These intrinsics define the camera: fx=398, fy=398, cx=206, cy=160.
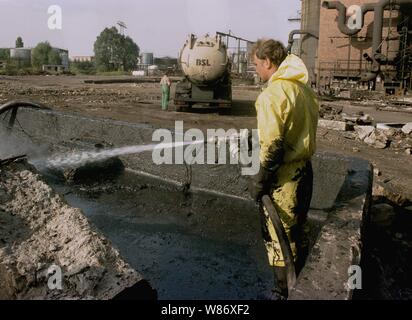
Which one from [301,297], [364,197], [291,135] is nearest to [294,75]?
[291,135]

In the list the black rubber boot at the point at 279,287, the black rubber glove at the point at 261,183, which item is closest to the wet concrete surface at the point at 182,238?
the black rubber boot at the point at 279,287

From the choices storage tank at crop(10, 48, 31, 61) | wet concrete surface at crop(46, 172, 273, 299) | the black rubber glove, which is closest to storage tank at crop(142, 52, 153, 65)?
storage tank at crop(10, 48, 31, 61)

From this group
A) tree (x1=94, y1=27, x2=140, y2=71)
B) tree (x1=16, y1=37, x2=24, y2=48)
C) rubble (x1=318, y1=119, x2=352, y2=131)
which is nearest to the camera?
rubble (x1=318, y1=119, x2=352, y2=131)

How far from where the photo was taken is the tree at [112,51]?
89.0 metres

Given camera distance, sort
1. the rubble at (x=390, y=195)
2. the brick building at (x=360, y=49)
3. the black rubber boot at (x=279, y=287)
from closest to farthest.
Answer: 1. the black rubber boot at (x=279, y=287)
2. the rubble at (x=390, y=195)
3. the brick building at (x=360, y=49)

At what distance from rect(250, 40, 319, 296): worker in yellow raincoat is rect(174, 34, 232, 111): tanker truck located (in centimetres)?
1106

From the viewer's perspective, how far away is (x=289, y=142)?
2.94 metres

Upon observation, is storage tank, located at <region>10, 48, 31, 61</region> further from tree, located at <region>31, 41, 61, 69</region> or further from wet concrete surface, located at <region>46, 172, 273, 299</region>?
wet concrete surface, located at <region>46, 172, 273, 299</region>

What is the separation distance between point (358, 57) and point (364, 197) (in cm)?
2568

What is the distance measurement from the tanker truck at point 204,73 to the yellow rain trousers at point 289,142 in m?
11.1

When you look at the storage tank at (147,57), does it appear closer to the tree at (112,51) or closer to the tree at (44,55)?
the tree at (112,51)

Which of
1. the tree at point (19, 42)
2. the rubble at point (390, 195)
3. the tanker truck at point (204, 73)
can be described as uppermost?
the tree at point (19, 42)

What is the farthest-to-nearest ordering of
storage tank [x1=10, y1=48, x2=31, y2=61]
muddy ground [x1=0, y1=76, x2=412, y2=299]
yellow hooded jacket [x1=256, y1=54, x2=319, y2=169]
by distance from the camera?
storage tank [x1=10, y1=48, x2=31, y2=61] < muddy ground [x1=0, y1=76, x2=412, y2=299] < yellow hooded jacket [x1=256, y1=54, x2=319, y2=169]

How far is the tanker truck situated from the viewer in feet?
45.1
